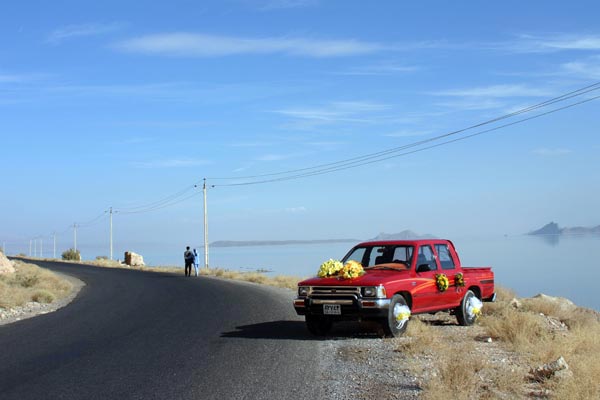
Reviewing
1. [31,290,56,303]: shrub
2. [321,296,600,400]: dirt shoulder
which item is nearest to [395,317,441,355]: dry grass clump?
[321,296,600,400]: dirt shoulder

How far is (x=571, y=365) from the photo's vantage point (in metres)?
9.25

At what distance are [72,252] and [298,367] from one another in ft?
294

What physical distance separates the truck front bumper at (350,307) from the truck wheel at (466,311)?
328 cm

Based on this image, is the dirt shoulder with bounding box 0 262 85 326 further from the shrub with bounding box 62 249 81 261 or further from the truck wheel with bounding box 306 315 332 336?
the shrub with bounding box 62 249 81 261

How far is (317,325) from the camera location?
42.4 ft

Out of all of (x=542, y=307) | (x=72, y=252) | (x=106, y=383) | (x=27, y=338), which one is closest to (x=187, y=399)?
(x=106, y=383)

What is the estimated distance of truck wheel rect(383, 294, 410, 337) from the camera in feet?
39.3

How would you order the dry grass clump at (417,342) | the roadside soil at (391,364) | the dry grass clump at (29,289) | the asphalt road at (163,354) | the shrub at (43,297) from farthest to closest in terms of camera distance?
the shrub at (43,297) < the dry grass clump at (29,289) < the dry grass clump at (417,342) < the asphalt road at (163,354) < the roadside soil at (391,364)

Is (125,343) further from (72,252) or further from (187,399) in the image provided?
(72,252)

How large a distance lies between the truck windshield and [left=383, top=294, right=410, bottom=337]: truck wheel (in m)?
1.31

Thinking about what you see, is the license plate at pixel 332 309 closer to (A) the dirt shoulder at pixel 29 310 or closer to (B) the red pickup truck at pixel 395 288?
(B) the red pickup truck at pixel 395 288

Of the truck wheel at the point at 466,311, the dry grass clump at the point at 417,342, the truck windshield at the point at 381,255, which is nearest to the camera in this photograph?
the dry grass clump at the point at 417,342

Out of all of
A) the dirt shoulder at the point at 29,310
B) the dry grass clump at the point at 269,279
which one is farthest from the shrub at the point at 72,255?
the dirt shoulder at the point at 29,310

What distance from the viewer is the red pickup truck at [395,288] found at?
12.0m
